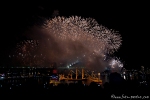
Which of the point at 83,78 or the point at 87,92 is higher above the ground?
the point at 83,78

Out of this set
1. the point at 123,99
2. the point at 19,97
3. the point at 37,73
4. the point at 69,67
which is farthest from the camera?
the point at 37,73

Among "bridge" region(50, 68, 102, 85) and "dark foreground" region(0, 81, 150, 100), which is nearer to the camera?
"dark foreground" region(0, 81, 150, 100)

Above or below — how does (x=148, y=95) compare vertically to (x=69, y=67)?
below

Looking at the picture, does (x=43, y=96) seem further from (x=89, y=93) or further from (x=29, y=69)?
(x=29, y=69)

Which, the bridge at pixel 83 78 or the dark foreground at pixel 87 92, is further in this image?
the bridge at pixel 83 78

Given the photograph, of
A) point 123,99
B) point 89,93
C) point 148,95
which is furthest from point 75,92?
point 148,95

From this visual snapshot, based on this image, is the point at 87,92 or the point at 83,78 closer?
the point at 87,92

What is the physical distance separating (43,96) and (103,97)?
2.38m

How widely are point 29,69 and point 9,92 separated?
4240cm

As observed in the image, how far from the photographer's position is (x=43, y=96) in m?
8.26

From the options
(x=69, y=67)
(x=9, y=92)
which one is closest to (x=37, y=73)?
(x=69, y=67)

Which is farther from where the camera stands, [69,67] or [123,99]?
[69,67]

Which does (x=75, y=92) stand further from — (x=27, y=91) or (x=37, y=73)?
(x=37, y=73)

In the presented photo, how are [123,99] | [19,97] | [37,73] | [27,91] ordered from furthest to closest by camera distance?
[37,73] → [27,91] → [19,97] → [123,99]
